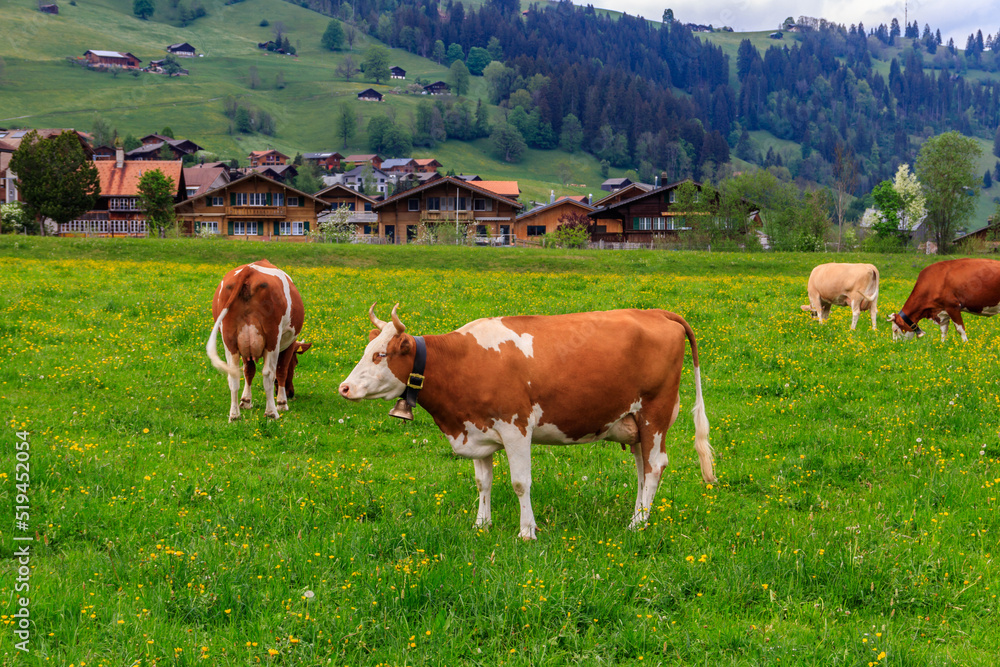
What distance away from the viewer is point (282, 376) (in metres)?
13.4

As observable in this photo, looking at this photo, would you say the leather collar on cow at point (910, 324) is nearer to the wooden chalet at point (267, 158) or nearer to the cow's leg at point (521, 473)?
the cow's leg at point (521, 473)

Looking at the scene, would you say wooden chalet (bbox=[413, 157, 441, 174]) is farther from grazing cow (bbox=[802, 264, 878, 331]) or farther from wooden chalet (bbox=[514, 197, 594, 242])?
grazing cow (bbox=[802, 264, 878, 331])

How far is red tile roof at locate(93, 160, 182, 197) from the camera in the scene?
329ft

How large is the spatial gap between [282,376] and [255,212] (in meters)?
86.6

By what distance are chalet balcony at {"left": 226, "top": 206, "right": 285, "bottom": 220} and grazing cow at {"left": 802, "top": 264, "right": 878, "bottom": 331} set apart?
8176 cm

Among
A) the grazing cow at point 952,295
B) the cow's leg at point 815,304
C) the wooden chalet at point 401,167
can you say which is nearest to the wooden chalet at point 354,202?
the wooden chalet at point 401,167

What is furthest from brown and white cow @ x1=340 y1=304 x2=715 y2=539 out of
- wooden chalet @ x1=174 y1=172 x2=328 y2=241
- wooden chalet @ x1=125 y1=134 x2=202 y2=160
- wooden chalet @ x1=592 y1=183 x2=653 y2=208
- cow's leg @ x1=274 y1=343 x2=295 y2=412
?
wooden chalet @ x1=125 y1=134 x2=202 y2=160

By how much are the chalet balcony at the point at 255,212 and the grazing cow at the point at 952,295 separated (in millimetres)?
85517

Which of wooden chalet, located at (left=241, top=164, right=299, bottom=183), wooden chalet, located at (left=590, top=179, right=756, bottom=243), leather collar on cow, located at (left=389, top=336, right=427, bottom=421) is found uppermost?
wooden chalet, located at (left=241, top=164, right=299, bottom=183)

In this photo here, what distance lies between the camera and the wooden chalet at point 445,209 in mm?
91625

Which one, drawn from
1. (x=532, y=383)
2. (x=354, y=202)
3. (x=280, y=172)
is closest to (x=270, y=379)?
(x=532, y=383)

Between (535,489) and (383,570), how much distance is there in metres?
2.86

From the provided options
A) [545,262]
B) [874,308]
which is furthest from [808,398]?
[545,262]

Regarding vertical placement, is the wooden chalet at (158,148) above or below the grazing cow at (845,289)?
above
